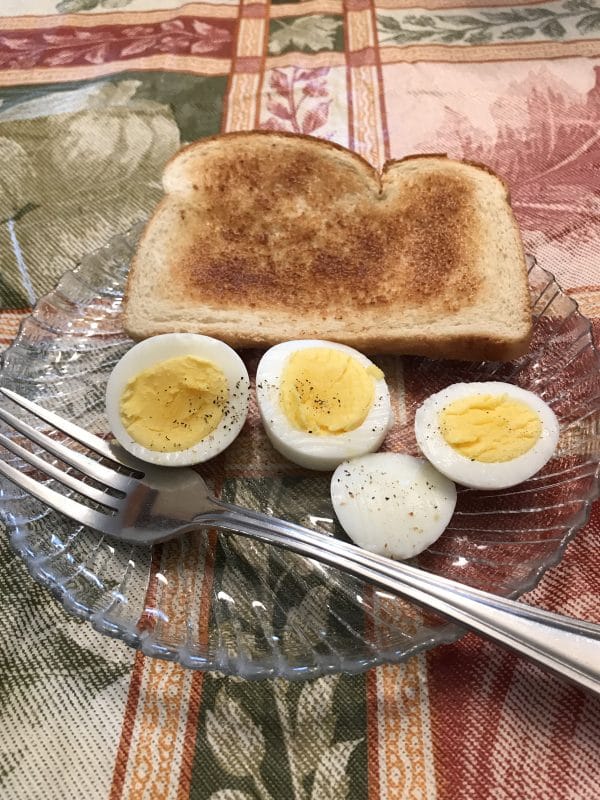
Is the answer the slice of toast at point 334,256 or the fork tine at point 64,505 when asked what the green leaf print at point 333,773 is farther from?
the slice of toast at point 334,256

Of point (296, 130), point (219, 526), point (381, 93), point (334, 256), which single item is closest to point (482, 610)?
point (219, 526)

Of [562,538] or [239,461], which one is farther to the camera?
[239,461]

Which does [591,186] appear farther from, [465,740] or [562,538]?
[465,740]

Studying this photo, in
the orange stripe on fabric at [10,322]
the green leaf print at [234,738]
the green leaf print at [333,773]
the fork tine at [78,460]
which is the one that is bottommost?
the green leaf print at [333,773]

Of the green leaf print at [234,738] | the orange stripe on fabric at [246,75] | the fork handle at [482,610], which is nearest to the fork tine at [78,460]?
the fork handle at [482,610]

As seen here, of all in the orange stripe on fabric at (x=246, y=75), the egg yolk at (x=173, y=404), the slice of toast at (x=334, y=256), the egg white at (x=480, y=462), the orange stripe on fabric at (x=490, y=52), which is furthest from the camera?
the orange stripe on fabric at (x=490, y=52)

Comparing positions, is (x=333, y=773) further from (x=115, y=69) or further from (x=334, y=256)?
(x=115, y=69)

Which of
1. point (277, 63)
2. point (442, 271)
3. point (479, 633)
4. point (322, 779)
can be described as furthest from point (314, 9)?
point (322, 779)
